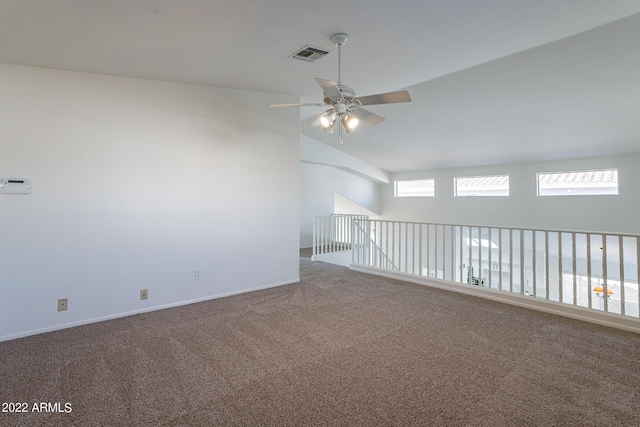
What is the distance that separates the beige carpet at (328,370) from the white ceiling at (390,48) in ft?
8.09

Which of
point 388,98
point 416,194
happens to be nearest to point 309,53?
point 388,98

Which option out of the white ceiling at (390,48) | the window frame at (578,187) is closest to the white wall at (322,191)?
the white ceiling at (390,48)

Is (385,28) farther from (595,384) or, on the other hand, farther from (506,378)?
(595,384)

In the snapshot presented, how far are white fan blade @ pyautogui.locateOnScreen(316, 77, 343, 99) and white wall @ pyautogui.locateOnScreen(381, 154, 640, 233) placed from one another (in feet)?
22.1

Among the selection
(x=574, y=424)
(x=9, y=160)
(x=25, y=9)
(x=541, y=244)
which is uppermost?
(x=25, y=9)

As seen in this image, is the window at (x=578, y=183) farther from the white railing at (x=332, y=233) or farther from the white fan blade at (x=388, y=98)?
the white fan blade at (x=388, y=98)

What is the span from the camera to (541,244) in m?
7.47

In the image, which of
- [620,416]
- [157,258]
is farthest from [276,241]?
[620,416]

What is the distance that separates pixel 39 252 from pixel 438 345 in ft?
12.0

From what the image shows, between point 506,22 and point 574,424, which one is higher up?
point 506,22

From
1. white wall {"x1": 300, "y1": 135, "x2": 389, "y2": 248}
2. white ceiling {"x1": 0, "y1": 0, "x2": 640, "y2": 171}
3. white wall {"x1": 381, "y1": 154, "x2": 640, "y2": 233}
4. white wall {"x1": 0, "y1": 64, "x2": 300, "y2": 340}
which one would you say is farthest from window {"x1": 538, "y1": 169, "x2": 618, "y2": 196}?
white wall {"x1": 0, "y1": 64, "x2": 300, "y2": 340}

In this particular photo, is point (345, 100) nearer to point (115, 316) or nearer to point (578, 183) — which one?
point (115, 316)

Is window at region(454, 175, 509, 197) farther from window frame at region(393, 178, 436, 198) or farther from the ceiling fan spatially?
the ceiling fan

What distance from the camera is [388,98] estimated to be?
2463mm
